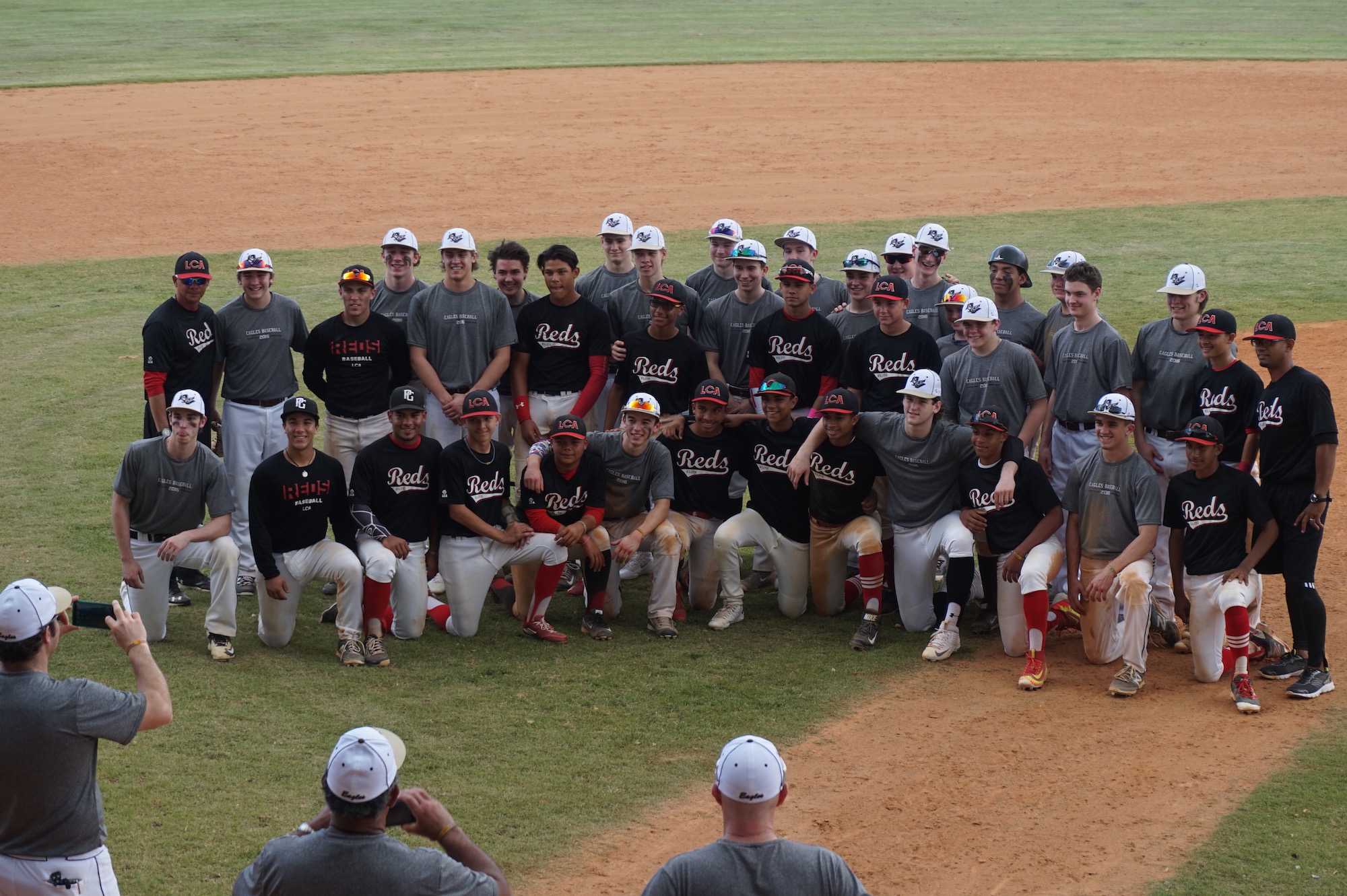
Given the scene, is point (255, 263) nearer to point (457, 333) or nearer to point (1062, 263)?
point (457, 333)

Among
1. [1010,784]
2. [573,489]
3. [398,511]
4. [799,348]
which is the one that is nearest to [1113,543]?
[1010,784]

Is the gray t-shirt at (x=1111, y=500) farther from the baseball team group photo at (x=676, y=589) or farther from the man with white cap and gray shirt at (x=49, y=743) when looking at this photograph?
the man with white cap and gray shirt at (x=49, y=743)

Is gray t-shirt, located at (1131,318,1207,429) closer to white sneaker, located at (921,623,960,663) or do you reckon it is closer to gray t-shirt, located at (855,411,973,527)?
gray t-shirt, located at (855,411,973,527)

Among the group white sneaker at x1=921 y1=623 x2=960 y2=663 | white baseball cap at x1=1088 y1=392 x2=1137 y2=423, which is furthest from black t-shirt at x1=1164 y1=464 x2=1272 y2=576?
white sneaker at x1=921 y1=623 x2=960 y2=663

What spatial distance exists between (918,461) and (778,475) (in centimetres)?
90

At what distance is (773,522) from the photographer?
370 inches

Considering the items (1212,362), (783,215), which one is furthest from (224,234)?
(1212,362)

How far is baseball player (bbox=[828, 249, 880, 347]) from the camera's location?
31.9 ft

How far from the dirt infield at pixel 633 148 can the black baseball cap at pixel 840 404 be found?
1075 cm

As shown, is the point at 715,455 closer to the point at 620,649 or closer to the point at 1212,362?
the point at 620,649

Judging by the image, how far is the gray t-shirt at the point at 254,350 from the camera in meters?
9.48

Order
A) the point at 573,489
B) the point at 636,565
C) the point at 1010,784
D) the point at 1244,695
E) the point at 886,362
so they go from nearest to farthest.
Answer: the point at 1010,784, the point at 1244,695, the point at 573,489, the point at 886,362, the point at 636,565

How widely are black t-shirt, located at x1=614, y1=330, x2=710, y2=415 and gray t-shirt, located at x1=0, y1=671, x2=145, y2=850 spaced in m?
5.42

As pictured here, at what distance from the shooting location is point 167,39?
3453 centimetres
